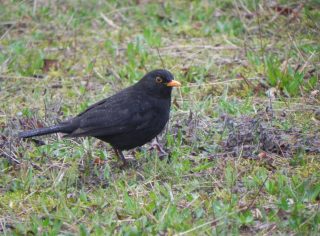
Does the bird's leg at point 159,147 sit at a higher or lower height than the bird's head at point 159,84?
lower

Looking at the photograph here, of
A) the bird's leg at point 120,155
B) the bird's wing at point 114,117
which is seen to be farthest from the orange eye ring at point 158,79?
the bird's leg at point 120,155

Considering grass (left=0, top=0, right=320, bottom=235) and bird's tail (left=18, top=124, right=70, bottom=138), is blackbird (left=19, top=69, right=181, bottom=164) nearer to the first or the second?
bird's tail (left=18, top=124, right=70, bottom=138)

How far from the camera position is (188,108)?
801 centimetres

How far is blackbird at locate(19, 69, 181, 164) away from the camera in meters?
6.81

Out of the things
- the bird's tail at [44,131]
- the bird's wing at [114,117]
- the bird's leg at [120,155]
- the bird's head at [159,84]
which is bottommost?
the bird's leg at [120,155]

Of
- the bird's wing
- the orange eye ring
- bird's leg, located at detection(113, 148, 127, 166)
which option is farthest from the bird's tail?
the orange eye ring

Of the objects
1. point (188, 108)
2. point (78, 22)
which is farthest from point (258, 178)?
point (78, 22)

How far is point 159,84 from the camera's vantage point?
23.4 ft

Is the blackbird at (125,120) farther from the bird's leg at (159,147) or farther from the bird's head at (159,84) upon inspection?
the bird's leg at (159,147)

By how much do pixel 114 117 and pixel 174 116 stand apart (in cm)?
111

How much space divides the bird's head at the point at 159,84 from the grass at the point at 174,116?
0.49 m

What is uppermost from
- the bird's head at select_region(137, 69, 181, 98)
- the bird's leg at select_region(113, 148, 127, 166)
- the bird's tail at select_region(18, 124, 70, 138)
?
the bird's head at select_region(137, 69, 181, 98)

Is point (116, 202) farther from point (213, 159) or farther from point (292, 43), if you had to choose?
point (292, 43)

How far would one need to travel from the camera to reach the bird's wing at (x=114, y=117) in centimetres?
680
